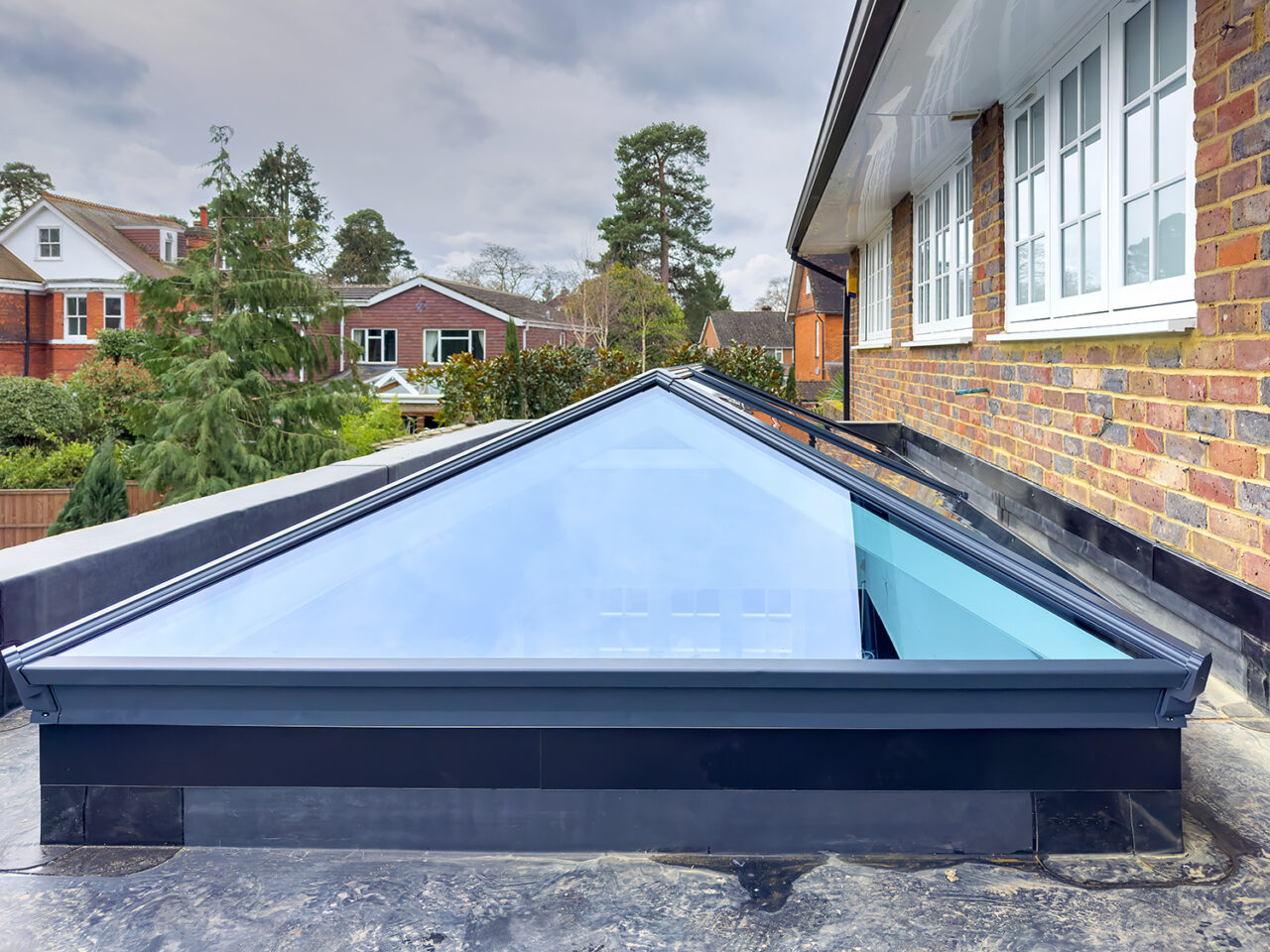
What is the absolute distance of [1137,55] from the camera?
3412mm

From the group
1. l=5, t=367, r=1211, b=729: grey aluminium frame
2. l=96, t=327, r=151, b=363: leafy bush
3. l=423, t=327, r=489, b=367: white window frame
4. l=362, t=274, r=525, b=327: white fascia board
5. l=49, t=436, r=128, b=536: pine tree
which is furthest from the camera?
l=423, t=327, r=489, b=367: white window frame

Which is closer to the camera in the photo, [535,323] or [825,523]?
[825,523]

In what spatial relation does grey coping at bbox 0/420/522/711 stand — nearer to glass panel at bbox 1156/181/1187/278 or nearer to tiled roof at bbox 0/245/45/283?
glass panel at bbox 1156/181/1187/278

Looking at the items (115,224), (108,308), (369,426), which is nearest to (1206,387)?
(369,426)

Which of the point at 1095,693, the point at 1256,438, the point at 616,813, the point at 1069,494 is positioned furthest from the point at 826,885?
the point at 1069,494

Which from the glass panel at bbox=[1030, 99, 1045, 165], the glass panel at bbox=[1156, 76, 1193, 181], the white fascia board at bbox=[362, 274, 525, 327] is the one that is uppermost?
the white fascia board at bbox=[362, 274, 525, 327]

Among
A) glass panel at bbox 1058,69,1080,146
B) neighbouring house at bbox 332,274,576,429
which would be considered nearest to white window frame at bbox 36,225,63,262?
neighbouring house at bbox 332,274,576,429

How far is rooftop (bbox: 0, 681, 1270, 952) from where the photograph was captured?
1.49 metres

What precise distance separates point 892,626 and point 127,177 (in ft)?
186

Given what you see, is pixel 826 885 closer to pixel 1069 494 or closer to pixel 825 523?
pixel 825 523

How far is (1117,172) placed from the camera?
3.50 meters

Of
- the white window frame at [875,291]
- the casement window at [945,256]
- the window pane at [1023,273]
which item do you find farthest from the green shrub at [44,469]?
the window pane at [1023,273]

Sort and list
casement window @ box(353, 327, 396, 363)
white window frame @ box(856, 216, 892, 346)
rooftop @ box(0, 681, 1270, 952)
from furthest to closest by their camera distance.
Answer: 1. casement window @ box(353, 327, 396, 363)
2. white window frame @ box(856, 216, 892, 346)
3. rooftop @ box(0, 681, 1270, 952)

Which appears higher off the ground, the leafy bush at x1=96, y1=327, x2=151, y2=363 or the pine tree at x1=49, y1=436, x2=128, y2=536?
the leafy bush at x1=96, y1=327, x2=151, y2=363
